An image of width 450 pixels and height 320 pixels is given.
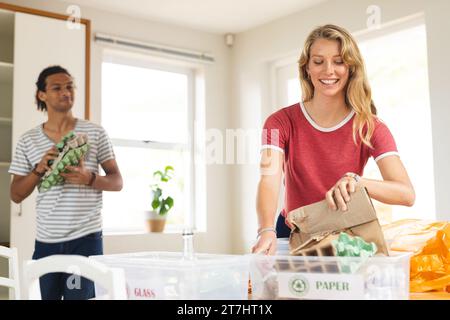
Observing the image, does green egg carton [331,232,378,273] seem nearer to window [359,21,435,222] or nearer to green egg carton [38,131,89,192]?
green egg carton [38,131,89,192]

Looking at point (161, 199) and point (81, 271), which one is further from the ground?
point (161, 199)

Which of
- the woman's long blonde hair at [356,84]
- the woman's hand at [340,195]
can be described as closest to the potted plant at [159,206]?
the woman's long blonde hair at [356,84]

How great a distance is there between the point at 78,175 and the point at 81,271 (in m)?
1.60

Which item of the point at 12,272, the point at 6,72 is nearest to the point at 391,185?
the point at 12,272

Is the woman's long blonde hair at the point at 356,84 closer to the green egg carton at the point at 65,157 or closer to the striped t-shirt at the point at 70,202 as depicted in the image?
the green egg carton at the point at 65,157

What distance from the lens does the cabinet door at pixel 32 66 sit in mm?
3123

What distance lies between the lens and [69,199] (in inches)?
96.1

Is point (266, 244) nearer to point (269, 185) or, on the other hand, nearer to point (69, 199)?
point (269, 185)

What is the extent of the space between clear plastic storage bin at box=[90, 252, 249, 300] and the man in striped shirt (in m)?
1.40

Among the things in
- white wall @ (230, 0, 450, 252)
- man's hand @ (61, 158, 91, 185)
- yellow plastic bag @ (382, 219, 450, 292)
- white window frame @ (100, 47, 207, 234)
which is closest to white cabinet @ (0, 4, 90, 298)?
man's hand @ (61, 158, 91, 185)

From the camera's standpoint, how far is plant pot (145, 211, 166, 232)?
13.2 ft

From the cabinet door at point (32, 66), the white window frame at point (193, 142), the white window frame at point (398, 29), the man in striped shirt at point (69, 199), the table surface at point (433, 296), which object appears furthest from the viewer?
the white window frame at point (193, 142)

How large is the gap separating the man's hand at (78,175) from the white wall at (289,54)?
1.20m
